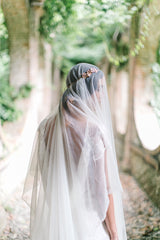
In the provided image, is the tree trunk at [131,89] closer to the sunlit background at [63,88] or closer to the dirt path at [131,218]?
the sunlit background at [63,88]

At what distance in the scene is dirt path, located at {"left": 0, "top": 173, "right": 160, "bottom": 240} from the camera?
2934mm

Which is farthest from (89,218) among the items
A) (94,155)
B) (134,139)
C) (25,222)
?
(134,139)

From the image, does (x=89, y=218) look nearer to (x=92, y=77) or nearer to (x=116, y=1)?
(x=92, y=77)

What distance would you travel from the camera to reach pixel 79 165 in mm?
1647

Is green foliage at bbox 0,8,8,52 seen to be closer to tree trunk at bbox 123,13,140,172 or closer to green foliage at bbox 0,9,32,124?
green foliage at bbox 0,9,32,124

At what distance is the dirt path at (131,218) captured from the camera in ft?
9.62

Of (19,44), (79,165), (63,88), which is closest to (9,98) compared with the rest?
(19,44)

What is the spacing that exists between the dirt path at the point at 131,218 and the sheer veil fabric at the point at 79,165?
1326mm

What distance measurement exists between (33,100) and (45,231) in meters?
4.18

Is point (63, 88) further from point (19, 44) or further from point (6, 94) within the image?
point (19, 44)

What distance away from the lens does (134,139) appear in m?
5.51

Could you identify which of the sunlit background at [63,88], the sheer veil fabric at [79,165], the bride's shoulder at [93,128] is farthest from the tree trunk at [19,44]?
the bride's shoulder at [93,128]

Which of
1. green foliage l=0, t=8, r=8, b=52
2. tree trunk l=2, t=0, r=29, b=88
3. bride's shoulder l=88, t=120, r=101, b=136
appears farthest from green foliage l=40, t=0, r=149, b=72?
bride's shoulder l=88, t=120, r=101, b=136

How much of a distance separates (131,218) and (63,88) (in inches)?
88.6
